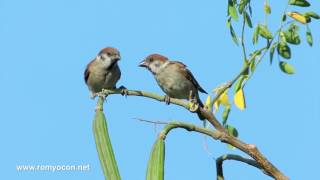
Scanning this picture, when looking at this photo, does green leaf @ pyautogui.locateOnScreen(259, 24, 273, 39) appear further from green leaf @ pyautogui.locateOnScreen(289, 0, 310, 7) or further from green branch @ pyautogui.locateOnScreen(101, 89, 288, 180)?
green branch @ pyautogui.locateOnScreen(101, 89, 288, 180)

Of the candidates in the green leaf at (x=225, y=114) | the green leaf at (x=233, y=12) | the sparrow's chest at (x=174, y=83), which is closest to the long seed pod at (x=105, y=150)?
the green leaf at (x=225, y=114)

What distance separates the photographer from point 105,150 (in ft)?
7.95

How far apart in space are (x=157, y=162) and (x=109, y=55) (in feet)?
18.3

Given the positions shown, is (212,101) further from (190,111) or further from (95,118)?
(95,118)

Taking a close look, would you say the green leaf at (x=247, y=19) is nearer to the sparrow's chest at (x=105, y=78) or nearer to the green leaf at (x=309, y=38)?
the green leaf at (x=309, y=38)

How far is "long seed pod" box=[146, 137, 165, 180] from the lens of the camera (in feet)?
7.24

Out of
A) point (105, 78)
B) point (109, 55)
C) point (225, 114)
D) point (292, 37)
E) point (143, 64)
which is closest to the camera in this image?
A: point (292, 37)

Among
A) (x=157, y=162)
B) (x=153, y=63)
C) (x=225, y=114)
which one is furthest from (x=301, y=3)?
(x=153, y=63)

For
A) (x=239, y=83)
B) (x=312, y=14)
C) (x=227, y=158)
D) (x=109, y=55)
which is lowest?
(x=227, y=158)

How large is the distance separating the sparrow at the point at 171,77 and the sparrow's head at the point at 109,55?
0.38 meters

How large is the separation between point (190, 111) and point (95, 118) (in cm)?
51

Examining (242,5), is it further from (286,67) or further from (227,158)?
(227,158)

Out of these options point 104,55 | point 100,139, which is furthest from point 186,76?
point 100,139

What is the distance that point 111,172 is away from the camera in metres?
2.30
